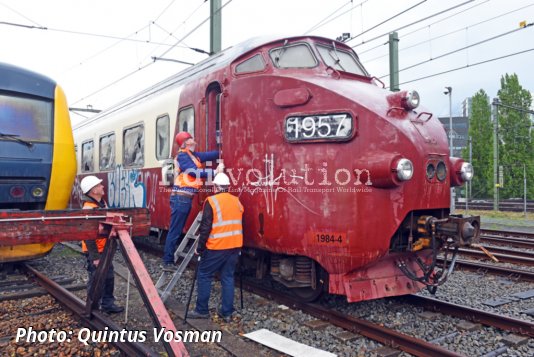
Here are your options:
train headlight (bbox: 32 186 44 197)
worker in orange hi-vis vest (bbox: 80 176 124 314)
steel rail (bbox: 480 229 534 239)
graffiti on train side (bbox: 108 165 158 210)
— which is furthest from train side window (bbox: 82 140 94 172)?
steel rail (bbox: 480 229 534 239)

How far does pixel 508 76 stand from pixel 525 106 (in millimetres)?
2778

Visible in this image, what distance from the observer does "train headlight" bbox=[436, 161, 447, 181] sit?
5.30m

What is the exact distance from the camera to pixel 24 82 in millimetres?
7586

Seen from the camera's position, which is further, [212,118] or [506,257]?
[506,257]

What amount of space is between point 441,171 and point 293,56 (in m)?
2.45

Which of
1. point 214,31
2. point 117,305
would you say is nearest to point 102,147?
point 214,31

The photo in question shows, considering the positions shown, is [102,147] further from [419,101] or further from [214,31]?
[419,101]

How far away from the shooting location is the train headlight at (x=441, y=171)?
17.4ft

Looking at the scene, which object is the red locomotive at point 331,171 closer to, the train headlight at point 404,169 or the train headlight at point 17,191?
the train headlight at point 404,169

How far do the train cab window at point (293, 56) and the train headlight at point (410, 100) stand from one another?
1366 mm

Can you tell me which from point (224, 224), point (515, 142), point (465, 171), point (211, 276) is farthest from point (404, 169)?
point (515, 142)

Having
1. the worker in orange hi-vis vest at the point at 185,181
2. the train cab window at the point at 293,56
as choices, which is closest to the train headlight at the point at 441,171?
the train cab window at the point at 293,56

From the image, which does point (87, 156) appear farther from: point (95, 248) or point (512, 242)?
point (512, 242)

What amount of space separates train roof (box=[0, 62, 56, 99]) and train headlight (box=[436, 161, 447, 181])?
257 inches
